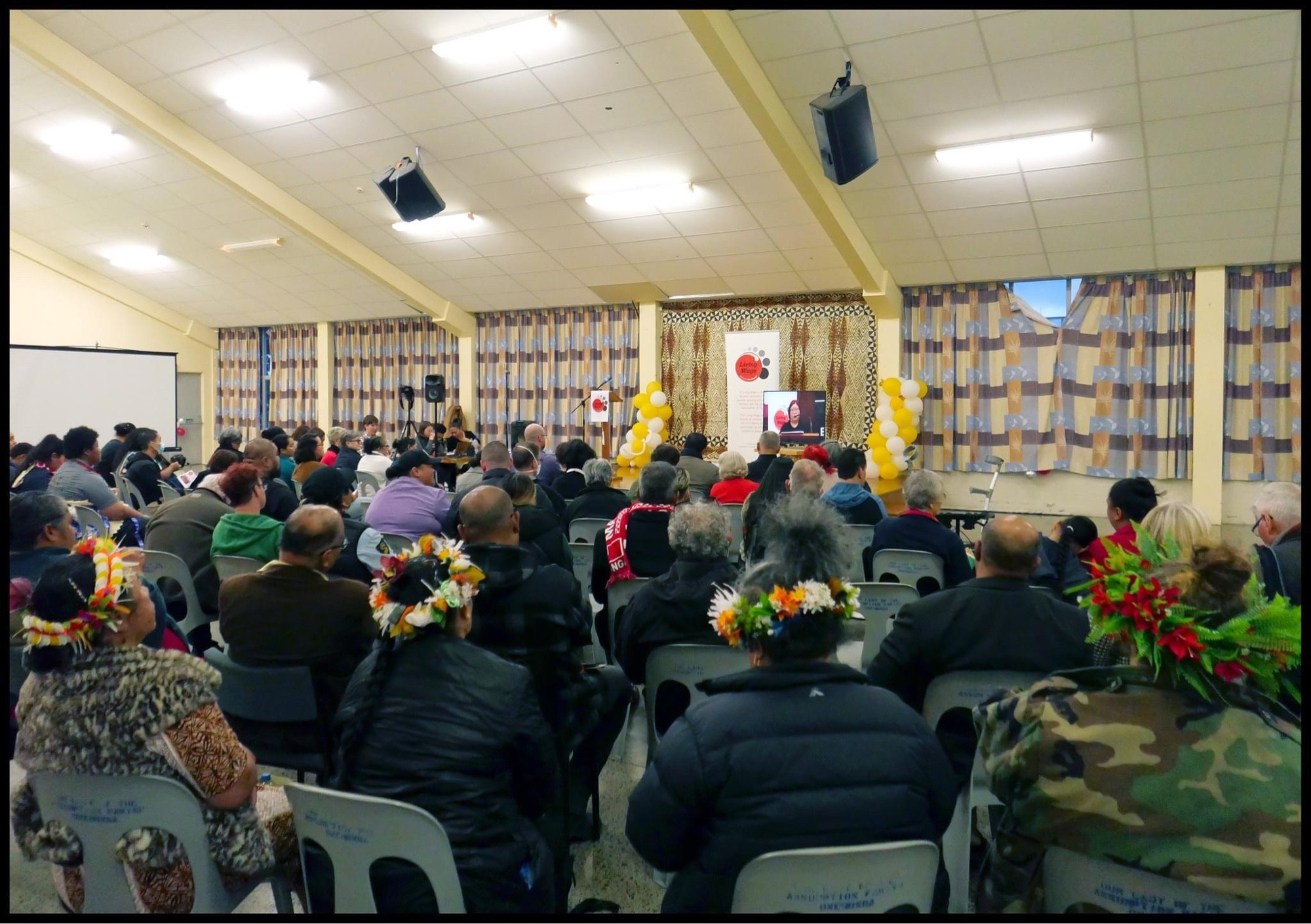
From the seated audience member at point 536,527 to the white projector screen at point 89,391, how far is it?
9659mm

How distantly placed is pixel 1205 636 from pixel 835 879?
2.43 ft

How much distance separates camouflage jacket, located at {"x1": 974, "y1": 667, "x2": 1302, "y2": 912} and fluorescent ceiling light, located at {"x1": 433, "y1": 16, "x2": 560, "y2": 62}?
5.25 meters

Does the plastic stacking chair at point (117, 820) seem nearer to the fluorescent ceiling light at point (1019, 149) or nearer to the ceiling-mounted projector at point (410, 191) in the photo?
the ceiling-mounted projector at point (410, 191)

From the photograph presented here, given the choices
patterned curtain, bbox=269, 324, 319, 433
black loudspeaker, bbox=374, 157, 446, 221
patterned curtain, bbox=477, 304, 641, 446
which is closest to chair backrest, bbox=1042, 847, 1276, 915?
black loudspeaker, bbox=374, 157, 446, 221

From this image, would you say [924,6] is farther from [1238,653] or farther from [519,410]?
[519,410]

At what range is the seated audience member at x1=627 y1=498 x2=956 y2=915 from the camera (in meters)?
1.34

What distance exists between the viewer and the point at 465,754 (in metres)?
1.56

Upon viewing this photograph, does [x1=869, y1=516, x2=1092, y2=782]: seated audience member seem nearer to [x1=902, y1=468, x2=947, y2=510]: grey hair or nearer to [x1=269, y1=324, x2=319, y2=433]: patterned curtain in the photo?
[x1=902, y1=468, x2=947, y2=510]: grey hair

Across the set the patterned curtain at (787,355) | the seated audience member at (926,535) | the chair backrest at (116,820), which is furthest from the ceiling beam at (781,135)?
the chair backrest at (116,820)

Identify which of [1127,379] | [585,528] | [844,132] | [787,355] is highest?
[844,132]

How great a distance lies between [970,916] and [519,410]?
10246mm

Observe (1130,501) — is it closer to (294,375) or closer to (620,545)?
(620,545)

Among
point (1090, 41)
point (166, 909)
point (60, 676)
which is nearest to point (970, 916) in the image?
point (166, 909)

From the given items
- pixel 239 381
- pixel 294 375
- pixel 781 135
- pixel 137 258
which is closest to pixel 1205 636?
pixel 781 135
